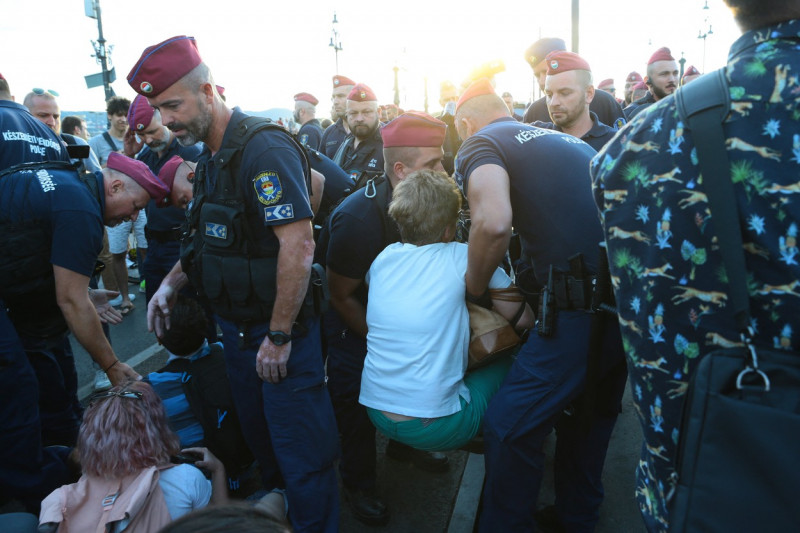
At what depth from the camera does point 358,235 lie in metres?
2.62

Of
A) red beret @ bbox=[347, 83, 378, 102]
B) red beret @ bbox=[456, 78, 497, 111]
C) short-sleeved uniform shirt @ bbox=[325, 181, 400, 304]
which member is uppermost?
red beret @ bbox=[347, 83, 378, 102]

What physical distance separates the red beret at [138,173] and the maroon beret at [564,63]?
2.71 m

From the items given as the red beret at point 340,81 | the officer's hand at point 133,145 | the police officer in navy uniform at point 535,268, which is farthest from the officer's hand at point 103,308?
the red beret at point 340,81

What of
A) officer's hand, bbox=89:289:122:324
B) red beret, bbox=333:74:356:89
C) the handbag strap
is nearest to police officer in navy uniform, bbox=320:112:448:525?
officer's hand, bbox=89:289:122:324

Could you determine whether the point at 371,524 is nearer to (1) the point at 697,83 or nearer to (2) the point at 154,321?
(2) the point at 154,321

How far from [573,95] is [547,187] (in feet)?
6.48

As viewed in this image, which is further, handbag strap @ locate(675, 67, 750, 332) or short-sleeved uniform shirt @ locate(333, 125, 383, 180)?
short-sleeved uniform shirt @ locate(333, 125, 383, 180)

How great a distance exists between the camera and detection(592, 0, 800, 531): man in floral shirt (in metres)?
0.92

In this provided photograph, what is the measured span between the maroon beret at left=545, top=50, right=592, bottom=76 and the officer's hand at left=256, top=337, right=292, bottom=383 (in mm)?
2788

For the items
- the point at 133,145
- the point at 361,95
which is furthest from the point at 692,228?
the point at 133,145

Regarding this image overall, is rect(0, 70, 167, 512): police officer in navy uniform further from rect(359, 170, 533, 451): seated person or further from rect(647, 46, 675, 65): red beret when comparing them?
rect(647, 46, 675, 65): red beret

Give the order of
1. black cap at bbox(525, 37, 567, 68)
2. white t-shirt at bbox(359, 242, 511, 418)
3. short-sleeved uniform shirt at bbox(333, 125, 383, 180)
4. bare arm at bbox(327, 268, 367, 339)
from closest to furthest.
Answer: white t-shirt at bbox(359, 242, 511, 418)
bare arm at bbox(327, 268, 367, 339)
black cap at bbox(525, 37, 567, 68)
short-sleeved uniform shirt at bbox(333, 125, 383, 180)

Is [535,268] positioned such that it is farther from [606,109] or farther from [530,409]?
[606,109]

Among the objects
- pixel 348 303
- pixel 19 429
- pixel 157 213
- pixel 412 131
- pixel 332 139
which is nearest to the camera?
pixel 19 429
